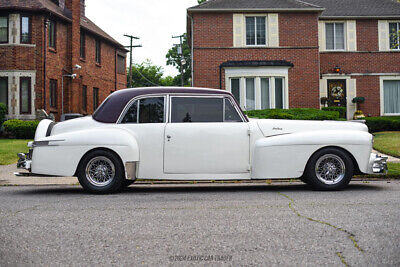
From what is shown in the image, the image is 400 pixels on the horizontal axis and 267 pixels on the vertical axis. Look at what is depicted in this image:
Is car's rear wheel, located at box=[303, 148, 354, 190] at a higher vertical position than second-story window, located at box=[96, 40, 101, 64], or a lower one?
lower

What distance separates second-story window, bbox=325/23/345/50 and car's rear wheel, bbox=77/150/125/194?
60.9ft

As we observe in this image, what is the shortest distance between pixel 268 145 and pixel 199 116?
4.19 ft

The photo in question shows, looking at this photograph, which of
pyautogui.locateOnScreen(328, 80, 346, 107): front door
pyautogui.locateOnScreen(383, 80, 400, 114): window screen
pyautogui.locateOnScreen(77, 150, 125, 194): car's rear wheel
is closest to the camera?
pyautogui.locateOnScreen(77, 150, 125, 194): car's rear wheel

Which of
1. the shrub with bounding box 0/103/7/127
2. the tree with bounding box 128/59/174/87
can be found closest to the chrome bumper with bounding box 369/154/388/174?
the shrub with bounding box 0/103/7/127

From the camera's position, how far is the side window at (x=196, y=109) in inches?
307

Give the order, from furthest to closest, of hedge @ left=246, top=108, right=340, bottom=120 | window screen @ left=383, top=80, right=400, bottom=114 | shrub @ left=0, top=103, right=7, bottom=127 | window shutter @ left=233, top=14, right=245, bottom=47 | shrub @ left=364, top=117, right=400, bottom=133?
window screen @ left=383, top=80, right=400, bottom=114, shrub @ left=0, top=103, right=7, bottom=127, window shutter @ left=233, top=14, right=245, bottom=47, shrub @ left=364, top=117, right=400, bottom=133, hedge @ left=246, top=108, right=340, bottom=120

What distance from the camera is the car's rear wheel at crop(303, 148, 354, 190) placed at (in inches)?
299

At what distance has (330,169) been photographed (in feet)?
25.3

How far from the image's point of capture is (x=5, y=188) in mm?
8844

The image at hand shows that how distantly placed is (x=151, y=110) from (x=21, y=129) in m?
15.4

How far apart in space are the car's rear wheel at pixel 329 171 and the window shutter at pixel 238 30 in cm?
1485

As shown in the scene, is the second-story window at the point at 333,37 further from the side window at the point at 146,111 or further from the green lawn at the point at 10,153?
the side window at the point at 146,111

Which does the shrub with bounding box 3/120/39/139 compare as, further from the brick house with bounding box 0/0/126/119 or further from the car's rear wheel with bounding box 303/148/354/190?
the car's rear wheel with bounding box 303/148/354/190

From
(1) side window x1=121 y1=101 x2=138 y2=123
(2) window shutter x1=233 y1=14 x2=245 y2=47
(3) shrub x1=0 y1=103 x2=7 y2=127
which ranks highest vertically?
(2) window shutter x1=233 y1=14 x2=245 y2=47
